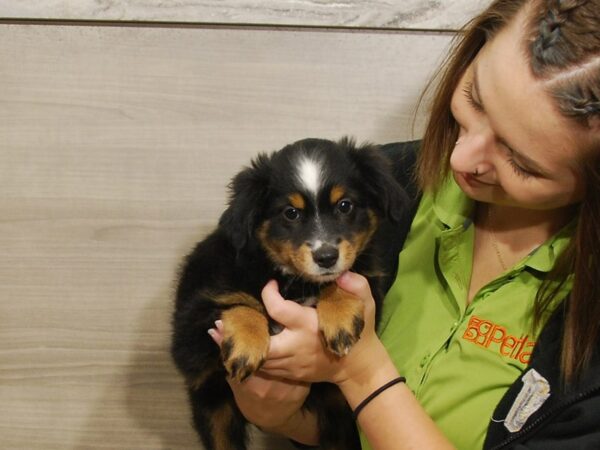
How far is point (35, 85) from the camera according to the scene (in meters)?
1.69

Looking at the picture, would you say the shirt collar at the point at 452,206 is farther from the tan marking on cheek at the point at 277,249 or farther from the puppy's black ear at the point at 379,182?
the tan marking on cheek at the point at 277,249

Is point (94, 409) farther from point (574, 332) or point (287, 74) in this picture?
point (574, 332)

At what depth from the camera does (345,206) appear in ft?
4.32

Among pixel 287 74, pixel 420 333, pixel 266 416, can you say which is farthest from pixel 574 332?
pixel 287 74

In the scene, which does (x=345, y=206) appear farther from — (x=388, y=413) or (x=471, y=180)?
(x=388, y=413)

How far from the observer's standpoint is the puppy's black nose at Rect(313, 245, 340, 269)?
1216 millimetres

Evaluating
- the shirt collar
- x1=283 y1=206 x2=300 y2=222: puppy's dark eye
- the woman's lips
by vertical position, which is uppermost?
the woman's lips

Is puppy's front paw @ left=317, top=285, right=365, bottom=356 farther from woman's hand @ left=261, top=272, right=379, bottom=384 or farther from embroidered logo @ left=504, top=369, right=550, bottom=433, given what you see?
embroidered logo @ left=504, top=369, right=550, bottom=433

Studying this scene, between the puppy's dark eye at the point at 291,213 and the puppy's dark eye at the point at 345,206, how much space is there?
0.09 m

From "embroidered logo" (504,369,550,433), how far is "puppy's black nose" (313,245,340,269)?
0.43 metres

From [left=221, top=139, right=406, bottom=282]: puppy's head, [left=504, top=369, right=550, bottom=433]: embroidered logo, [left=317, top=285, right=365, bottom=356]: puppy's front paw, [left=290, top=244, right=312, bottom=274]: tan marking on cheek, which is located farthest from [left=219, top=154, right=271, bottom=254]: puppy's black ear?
[left=504, top=369, right=550, bottom=433]: embroidered logo

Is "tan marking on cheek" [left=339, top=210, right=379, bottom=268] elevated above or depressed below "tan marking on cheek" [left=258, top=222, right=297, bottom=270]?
above

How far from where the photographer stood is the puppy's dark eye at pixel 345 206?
131cm

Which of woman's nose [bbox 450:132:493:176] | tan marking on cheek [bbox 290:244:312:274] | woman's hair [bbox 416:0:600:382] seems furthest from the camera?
tan marking on cheek [bbox 290:244:312:274]
